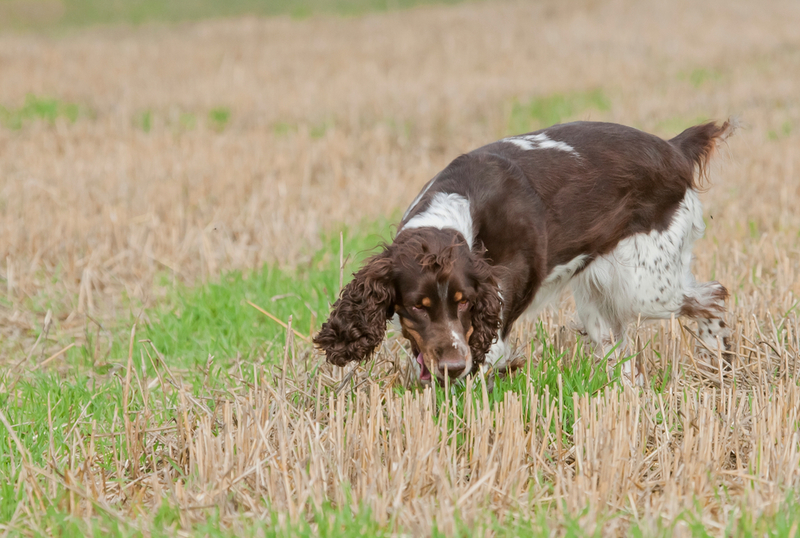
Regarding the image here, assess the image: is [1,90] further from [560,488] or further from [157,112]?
[560,488]

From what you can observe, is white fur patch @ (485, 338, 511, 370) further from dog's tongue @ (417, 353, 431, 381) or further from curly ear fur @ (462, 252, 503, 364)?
dog's tongue @ (417, 353, 431, 381)

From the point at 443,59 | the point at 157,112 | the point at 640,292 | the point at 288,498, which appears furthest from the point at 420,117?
the point at 288,498

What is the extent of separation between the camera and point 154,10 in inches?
913

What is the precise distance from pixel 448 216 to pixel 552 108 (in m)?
8.27

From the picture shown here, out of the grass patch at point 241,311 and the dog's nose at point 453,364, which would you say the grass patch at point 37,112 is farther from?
the dog's nose at point 453,364

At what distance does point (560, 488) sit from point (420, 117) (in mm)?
8093

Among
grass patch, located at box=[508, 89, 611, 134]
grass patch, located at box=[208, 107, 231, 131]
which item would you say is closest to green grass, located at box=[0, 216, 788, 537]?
grass patch, located at box=[508, 89, 611, 134]

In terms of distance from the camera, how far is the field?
98.3 inches

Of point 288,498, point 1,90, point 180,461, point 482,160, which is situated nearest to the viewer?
point 288,498

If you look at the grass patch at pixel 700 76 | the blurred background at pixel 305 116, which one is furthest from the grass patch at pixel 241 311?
the grass patch at pixel 700 76

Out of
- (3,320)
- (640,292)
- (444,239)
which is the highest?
(444,239)

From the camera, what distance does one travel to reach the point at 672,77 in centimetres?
1288

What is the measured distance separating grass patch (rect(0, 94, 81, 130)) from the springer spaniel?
27.2 feet

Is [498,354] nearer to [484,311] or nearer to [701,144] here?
[484,311]
